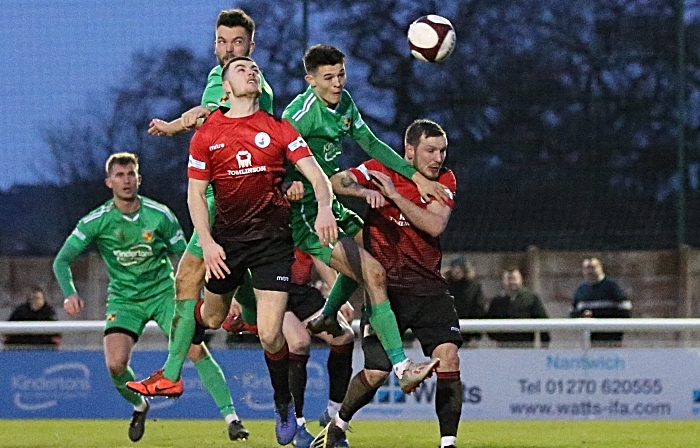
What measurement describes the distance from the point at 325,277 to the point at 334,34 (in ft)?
27.3

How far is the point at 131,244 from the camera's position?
11414mm

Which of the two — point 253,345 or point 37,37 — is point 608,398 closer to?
point 253,345

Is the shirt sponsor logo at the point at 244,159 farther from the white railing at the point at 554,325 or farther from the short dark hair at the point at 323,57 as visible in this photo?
the white railing at the point at 554,325

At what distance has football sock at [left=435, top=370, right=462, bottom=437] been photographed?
26.9 feet

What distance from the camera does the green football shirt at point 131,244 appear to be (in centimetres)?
1136

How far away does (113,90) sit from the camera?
714 inches

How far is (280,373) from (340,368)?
3.70 feet

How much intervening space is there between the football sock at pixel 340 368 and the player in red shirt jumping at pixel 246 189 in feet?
5.18

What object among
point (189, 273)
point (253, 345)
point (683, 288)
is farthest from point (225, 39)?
point (683, 288)

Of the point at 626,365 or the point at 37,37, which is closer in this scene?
the point at 626,365

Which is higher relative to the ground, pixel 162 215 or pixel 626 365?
pixel 162 215

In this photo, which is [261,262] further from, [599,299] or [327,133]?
[599,299]

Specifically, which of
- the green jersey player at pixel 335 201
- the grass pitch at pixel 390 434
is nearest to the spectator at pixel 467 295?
the grass pitch at pixel 390 434

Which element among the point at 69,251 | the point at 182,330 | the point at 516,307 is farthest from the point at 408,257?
the point at 516,307
